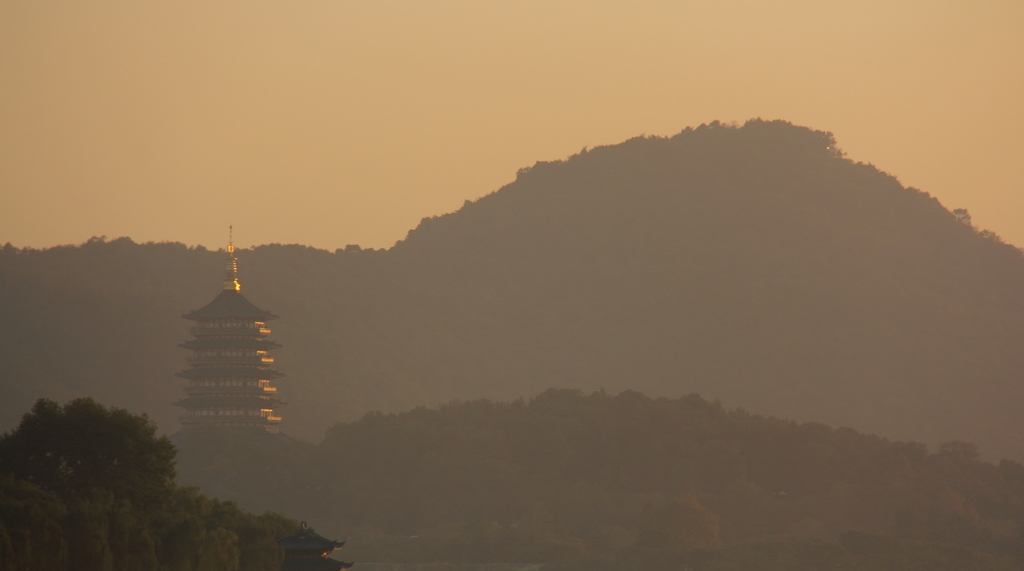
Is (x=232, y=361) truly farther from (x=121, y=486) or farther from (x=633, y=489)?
(x=121, y=486)

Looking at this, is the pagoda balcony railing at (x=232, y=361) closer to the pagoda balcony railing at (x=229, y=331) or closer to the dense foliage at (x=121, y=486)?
the pagoda balcony railing at (x=229, y=331)

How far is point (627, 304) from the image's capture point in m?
170

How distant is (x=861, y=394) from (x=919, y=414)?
5.76 metres

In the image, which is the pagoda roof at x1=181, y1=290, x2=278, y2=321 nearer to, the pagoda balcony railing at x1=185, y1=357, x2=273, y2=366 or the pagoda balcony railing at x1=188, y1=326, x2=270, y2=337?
the pagoda balcony railing at x1=188, y1=326, x2=270, y2=337

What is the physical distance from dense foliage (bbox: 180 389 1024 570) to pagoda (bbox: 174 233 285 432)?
3.47m

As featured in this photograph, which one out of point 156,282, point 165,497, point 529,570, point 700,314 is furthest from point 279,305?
point 165,497

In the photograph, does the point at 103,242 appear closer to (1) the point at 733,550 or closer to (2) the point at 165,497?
(1) the point at 733,550

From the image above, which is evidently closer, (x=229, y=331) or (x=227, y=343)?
(x=227, y=343)

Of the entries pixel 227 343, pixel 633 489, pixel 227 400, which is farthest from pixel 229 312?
pixel 633 489

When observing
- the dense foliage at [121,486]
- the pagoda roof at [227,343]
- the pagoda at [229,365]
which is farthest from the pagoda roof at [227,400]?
the dense foliage at [121,486]

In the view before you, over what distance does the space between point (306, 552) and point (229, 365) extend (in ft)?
151

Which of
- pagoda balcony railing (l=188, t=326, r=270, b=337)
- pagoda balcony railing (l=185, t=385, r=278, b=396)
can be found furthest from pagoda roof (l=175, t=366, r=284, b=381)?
pagoda balcony railing (l=188, t=326, r=270, b=337)

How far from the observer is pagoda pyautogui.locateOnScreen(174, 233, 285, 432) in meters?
87.1

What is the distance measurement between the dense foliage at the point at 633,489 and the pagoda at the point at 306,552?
87.9ft
